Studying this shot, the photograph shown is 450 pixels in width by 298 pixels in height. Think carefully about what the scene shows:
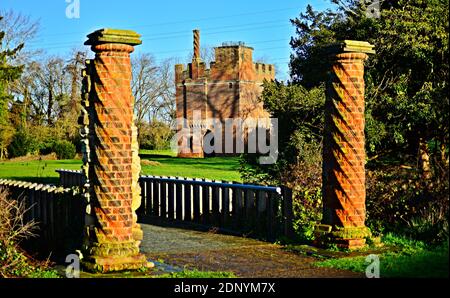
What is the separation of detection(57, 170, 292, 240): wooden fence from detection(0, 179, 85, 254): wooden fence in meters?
3.35

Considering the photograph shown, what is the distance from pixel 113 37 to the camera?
8.48 metres

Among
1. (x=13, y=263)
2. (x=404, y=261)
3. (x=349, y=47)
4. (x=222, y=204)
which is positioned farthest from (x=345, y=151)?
(x=13, y=263)

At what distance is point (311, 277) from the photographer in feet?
27.3

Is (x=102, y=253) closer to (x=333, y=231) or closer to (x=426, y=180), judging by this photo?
(x=333, y=231)

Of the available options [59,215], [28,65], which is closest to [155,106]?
[28,65]

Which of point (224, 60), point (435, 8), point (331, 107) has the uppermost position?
point (224, 60)

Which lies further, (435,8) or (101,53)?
(435,8)

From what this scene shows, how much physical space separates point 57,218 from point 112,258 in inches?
119

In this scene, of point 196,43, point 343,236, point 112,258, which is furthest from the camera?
point 196,43

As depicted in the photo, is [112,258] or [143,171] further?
[143,171]

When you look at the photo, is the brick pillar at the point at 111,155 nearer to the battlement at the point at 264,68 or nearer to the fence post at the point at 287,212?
the fence post at the point at 287,212

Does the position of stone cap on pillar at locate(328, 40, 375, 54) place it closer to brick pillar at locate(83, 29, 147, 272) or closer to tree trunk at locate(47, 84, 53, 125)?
brick pillar at locate(83, 29, 147, 272)

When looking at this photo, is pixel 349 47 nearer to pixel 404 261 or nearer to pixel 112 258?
pixel 404 261
